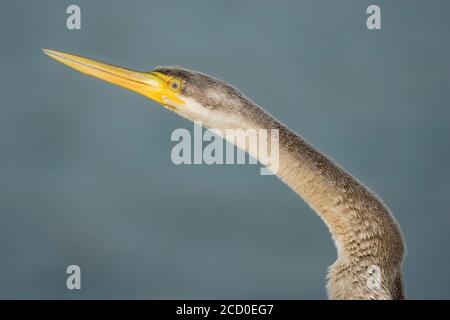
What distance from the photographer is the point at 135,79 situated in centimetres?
217

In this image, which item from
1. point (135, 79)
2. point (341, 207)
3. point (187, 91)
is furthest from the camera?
point (135, 79)

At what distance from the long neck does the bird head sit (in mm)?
59

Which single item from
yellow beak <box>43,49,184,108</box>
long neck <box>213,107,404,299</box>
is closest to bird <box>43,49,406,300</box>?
long neck <box>213,107,404,299</box>

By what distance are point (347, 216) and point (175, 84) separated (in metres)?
0.63

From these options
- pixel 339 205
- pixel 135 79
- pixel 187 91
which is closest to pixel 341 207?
pixel 339 205

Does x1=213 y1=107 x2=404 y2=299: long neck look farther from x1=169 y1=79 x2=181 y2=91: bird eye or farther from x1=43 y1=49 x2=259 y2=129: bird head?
x1=169 y1=79 x2=181 y2=91: bird eye

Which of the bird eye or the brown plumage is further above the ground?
the bird eye

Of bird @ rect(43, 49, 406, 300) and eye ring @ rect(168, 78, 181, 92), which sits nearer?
bird @ rect(43, 49, 406, 300)

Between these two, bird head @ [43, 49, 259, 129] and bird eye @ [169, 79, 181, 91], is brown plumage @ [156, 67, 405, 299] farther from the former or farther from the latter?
bird eye @ [169, 79, 181, 91]

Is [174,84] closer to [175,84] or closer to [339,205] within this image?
[175,84]

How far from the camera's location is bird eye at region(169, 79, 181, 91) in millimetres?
2039
